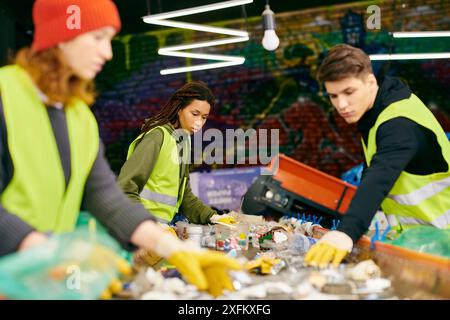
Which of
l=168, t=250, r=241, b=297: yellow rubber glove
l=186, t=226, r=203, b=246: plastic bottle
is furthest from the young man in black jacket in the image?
l=186, t=226, r=203, b=246: plastic bottle

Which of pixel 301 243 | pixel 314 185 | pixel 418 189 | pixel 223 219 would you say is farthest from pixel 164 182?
pixel 314 185

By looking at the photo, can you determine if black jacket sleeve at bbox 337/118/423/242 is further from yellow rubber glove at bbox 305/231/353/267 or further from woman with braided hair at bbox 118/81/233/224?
woman with braided hair at bbox 118/81/233/224

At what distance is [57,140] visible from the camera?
1.04 metres

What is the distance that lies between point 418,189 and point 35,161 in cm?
103

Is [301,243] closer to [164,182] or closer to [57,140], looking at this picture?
[164,182]

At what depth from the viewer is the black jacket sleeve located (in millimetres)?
1321

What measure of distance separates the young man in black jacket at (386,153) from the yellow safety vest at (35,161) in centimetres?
56

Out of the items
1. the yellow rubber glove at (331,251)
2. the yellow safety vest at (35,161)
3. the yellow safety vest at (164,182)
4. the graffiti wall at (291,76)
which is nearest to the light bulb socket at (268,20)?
the yellow safety vest at (164,182)

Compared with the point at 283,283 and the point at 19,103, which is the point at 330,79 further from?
the point at 19,103

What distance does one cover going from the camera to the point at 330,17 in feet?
17.9

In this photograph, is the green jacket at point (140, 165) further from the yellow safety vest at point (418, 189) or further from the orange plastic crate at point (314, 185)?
the orange plastic crate at point (314, 185)

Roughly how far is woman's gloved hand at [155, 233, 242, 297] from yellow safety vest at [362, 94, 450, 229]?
624 mm
